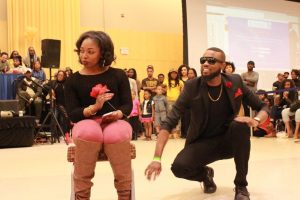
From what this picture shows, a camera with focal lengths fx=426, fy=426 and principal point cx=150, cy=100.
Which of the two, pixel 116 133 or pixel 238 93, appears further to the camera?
pixel 238 93

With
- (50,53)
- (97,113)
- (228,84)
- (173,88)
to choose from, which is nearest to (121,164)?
(97,113)

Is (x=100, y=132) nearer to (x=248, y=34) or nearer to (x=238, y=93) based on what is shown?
(x=238, y=93)

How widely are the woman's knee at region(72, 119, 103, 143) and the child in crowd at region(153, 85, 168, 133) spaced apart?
6253 mm

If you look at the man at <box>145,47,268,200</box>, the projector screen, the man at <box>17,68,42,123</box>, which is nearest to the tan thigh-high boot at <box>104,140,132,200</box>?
the man at <box>145,47,268,200</box>

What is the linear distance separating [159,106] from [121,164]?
6257 millimetres

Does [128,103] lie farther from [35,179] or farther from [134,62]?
[134,62]

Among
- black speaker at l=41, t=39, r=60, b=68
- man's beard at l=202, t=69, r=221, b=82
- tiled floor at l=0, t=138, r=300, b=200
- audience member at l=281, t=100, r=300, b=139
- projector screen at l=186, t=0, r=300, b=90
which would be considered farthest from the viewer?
projector screen at l=186, t=0, r=300, b=90

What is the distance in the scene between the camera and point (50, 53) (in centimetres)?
778

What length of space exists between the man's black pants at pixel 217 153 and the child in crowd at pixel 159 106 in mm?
5575

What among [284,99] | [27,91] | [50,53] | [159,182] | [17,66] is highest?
[50,53]

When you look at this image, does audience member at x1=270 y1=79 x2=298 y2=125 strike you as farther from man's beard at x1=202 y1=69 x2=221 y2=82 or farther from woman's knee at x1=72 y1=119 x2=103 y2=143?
woman's knee at x1=72 y1=119 x2=103 y2=143

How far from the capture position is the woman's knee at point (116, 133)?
6.42 feet

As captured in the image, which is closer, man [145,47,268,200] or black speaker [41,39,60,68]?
man [145,47,268,200]

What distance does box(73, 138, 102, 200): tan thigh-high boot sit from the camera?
76.0 inches
